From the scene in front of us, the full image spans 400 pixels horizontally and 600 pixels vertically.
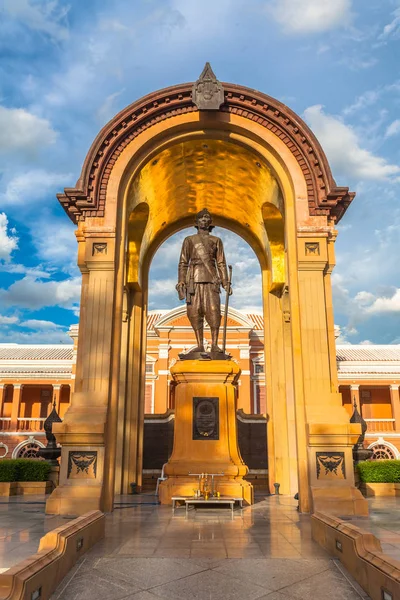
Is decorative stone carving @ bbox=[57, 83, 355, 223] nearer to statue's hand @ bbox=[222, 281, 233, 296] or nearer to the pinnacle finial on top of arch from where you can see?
the pinnacle finial on top of arch

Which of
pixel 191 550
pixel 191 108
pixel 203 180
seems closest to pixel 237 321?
pixel 203 180

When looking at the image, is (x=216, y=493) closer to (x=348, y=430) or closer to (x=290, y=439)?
(x=348, y=430)

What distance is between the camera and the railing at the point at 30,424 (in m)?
43.6

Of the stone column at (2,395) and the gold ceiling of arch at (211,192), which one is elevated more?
the gold ceiling of arch at (211,192)

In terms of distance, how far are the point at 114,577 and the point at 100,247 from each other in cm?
925

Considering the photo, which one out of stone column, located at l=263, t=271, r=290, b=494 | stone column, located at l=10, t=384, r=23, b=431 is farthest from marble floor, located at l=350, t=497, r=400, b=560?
stone column, located at l=10, t=384, r=23, b=431

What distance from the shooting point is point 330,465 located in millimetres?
11930

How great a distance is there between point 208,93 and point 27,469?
1302cm

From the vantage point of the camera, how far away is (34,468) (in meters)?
16.7

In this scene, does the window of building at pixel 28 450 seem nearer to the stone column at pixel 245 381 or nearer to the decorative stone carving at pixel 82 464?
the stone column at pixel 245 381

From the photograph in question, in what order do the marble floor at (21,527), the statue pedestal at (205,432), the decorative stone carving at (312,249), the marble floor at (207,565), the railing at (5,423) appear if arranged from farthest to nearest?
the railing at (5,423), the decorative stone carving at (312,249), the statue pedestal at (205,432), the marble floor at (21,527), the marble floor at (207,565)

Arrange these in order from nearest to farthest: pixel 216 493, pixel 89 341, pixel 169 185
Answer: pixel 216 493 → pixel 89 341 → pixel 169 185

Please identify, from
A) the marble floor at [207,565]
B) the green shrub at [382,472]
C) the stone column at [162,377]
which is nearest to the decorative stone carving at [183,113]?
the green shrub at [382,472]

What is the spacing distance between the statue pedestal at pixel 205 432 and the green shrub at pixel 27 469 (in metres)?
5.54
